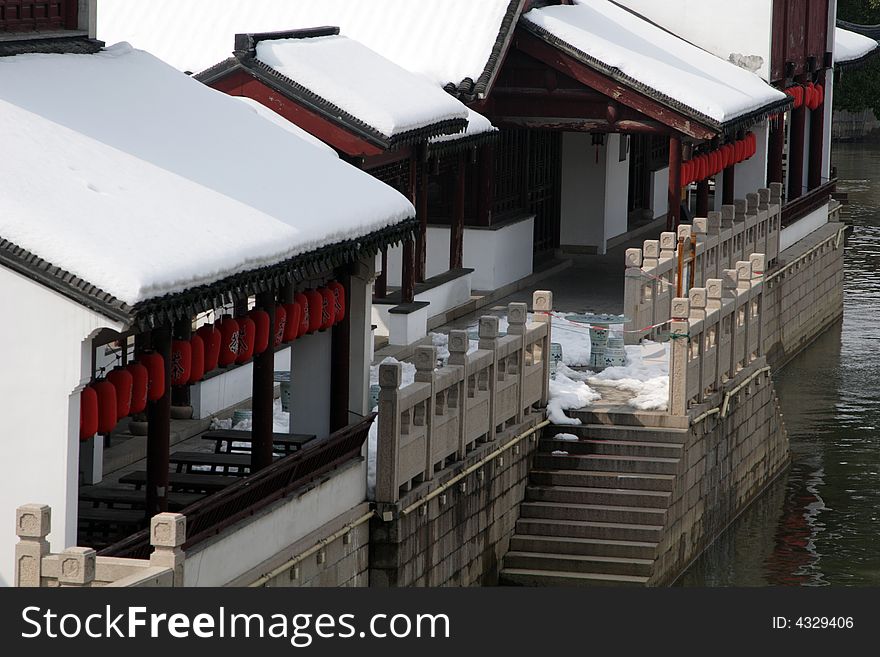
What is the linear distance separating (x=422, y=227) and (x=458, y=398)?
8042mm

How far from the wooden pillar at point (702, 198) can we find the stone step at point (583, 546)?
13.6 m

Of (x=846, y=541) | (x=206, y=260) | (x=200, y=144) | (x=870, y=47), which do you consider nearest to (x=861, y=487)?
(x=846, y=541)

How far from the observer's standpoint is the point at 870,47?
51188mm

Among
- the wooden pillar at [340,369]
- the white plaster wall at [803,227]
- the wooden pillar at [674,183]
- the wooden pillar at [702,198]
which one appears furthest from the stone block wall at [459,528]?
the white plaster wall at [803,227]

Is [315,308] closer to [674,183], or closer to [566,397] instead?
[566,397]

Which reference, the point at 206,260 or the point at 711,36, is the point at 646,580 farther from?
the point at 711,36

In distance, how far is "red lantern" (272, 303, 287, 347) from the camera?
1778 centimetres

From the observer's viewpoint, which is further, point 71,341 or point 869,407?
point 869,407

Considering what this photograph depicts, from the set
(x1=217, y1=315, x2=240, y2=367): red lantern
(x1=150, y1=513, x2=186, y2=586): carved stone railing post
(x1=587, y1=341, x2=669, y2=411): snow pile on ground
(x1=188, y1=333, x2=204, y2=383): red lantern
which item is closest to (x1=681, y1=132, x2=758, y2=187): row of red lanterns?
(x1=587, y1=341, x2=669, y2=411): snow pile on ground

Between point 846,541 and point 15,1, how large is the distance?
13.7 metres

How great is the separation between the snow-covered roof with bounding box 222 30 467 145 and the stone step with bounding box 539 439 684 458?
168 inches

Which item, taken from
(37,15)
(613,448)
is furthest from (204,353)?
(613,448)

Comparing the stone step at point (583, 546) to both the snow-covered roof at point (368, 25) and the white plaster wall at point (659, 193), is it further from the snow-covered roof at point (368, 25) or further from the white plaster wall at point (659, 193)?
the white plaster wall at point (659, 193)

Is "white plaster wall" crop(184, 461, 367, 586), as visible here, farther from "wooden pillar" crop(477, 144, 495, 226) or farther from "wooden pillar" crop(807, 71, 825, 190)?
"wooden pillar" crop(807, 71, 825, 190)
